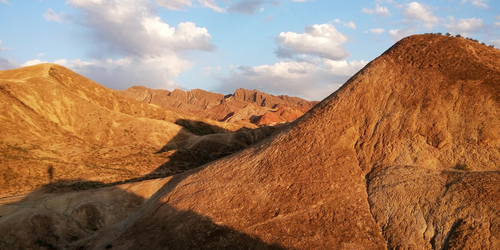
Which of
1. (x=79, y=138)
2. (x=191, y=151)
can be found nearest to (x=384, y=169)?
(x=191, y=151)

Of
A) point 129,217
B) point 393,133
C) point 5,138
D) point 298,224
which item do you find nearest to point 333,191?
point 298,224

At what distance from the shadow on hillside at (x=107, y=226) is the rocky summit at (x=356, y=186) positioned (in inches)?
2.8

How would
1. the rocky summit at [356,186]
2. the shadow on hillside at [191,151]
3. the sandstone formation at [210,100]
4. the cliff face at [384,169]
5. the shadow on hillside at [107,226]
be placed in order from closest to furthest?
the cliff face at [384,169], the rocky summit at [356,186], the shadow on hillside at [107,226], the shadow on hillside at [191,151], the sandstone formation at [210,100]

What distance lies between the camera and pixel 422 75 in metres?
19.4

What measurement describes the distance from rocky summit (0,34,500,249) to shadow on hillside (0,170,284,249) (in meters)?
0.07

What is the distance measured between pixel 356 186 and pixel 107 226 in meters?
16.4

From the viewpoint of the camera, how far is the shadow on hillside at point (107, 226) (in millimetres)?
16594

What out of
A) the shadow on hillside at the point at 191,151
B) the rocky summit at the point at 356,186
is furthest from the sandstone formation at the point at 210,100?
the rocky summit at the point at 356,186

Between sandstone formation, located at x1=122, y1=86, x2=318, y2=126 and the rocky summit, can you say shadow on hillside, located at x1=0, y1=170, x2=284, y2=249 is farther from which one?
sandstone formation, located at x1=122, y1=86, x2=318, y2=126

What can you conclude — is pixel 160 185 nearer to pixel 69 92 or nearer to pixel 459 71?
pixel 459 71

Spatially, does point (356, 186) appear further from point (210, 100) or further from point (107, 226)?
point (210, 100)

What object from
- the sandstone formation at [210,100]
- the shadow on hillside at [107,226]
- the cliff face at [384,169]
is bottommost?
the shadow on hillside at [107,226]

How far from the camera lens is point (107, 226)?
2134cm

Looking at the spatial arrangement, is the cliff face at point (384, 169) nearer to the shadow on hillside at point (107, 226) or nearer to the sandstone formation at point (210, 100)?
the shadow on hillside at point (107, 226)
